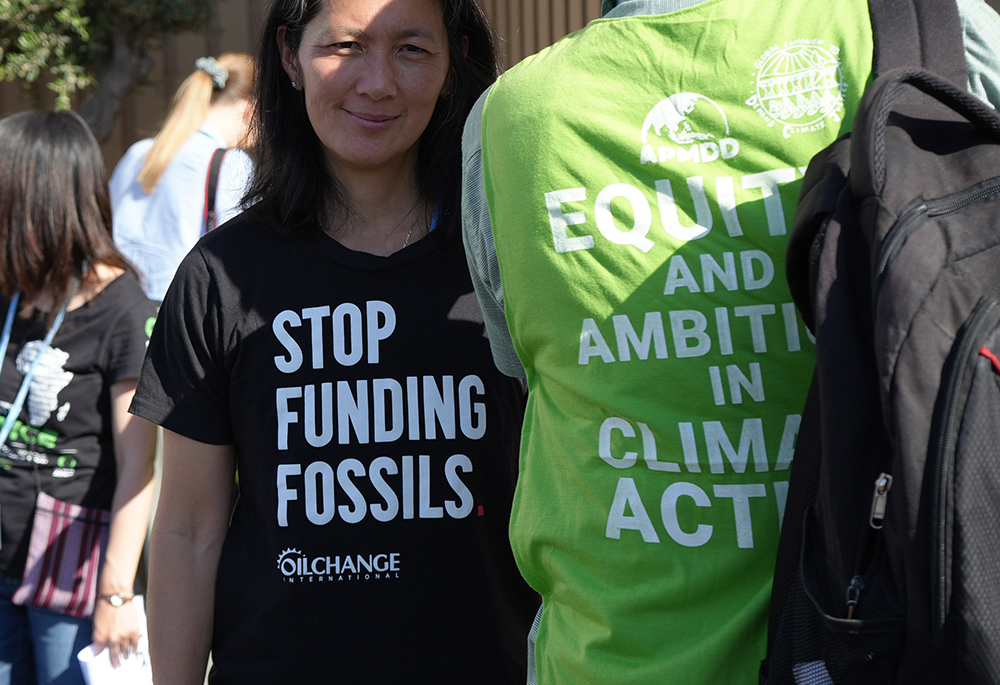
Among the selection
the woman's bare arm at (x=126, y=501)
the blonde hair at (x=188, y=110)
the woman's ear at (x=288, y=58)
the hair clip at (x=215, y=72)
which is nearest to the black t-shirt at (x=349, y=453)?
the woman's ear at (x=288, y=58)

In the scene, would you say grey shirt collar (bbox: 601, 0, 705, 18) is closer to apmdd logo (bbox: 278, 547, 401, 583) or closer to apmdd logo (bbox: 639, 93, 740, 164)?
apmdd logo (bbox: 639, 93, 740, 164)

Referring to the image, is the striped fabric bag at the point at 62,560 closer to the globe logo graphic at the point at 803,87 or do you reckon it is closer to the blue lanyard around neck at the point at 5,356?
the blue lanyard around neck at the point at 5,356

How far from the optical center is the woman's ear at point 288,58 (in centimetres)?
181

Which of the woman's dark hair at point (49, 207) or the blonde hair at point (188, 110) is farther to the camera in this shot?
the blonde hair at point (188, 110)

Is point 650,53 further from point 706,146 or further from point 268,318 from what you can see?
point 268,318

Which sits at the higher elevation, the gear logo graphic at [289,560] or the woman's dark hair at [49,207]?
the woman's dark hair at [49,207]

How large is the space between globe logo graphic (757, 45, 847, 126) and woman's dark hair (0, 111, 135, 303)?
217 centimetres

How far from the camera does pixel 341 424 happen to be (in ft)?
5.40

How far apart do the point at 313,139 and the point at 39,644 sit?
1605mm

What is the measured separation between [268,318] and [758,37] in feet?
3.12

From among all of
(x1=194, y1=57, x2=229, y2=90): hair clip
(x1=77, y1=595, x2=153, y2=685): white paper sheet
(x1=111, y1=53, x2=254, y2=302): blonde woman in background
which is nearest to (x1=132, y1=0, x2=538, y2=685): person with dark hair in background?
(x1=77, y1=595, x2=153, y2=685): white paper sheet

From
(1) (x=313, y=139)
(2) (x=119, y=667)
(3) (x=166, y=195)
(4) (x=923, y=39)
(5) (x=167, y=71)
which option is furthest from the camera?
(5) (x=167, y=71)

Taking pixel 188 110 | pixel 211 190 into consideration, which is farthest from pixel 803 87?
pixel 188 110

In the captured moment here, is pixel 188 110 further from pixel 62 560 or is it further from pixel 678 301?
pixel 678 301
